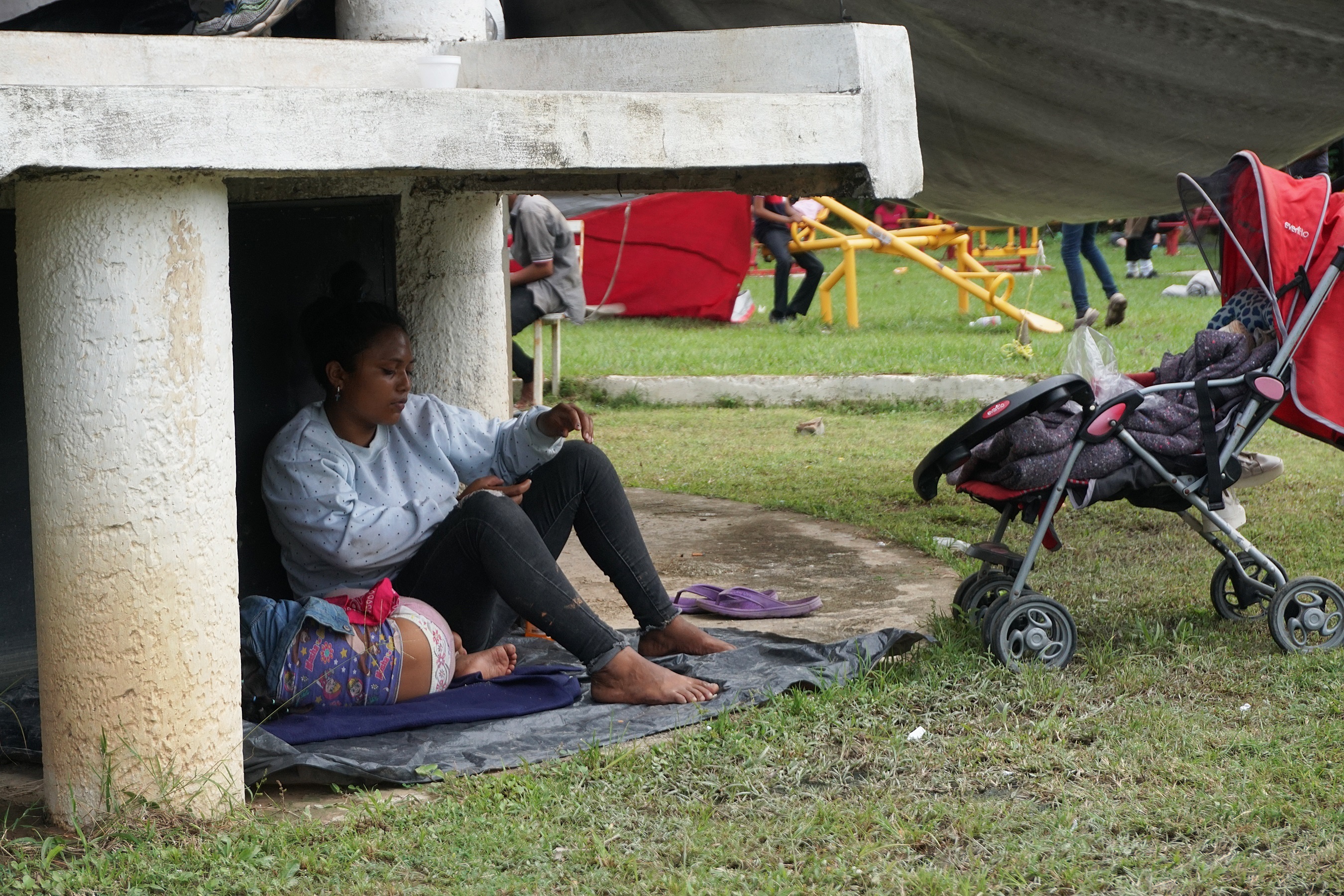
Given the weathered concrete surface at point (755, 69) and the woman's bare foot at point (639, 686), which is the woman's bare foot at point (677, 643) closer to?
the woman's bare foot at point (639, 686)

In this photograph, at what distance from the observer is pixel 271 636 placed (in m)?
3.37

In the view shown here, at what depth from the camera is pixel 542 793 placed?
294 cm

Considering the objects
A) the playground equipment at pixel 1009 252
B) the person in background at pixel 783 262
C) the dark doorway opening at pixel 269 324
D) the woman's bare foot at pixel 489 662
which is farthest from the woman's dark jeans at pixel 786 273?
the woman's bare foot at pixel 489 662

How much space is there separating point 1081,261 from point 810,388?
4.31 m

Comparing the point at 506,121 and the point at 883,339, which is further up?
the point at 506,121

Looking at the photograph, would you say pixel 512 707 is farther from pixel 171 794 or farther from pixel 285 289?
pixel 285 289

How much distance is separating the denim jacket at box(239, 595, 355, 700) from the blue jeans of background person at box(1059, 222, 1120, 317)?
10.5 meters

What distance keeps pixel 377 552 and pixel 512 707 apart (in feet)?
1.72

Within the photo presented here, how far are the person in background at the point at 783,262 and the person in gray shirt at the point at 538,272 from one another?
552 centimetres

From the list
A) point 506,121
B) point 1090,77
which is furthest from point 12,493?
point 1090,77

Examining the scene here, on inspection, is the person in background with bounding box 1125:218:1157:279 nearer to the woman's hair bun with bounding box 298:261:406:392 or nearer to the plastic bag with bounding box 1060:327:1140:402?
the plastic bag with bounding box 1060:327:1140:402

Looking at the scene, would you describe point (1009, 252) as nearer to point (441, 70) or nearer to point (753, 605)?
point (753, 605)

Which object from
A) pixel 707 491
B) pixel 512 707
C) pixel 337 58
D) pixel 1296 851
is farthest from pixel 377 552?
pixel 707 491

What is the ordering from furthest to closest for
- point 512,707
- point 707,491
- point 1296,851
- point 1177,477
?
point 707,491, point 1177,477, point 512,707, point 1296,851
